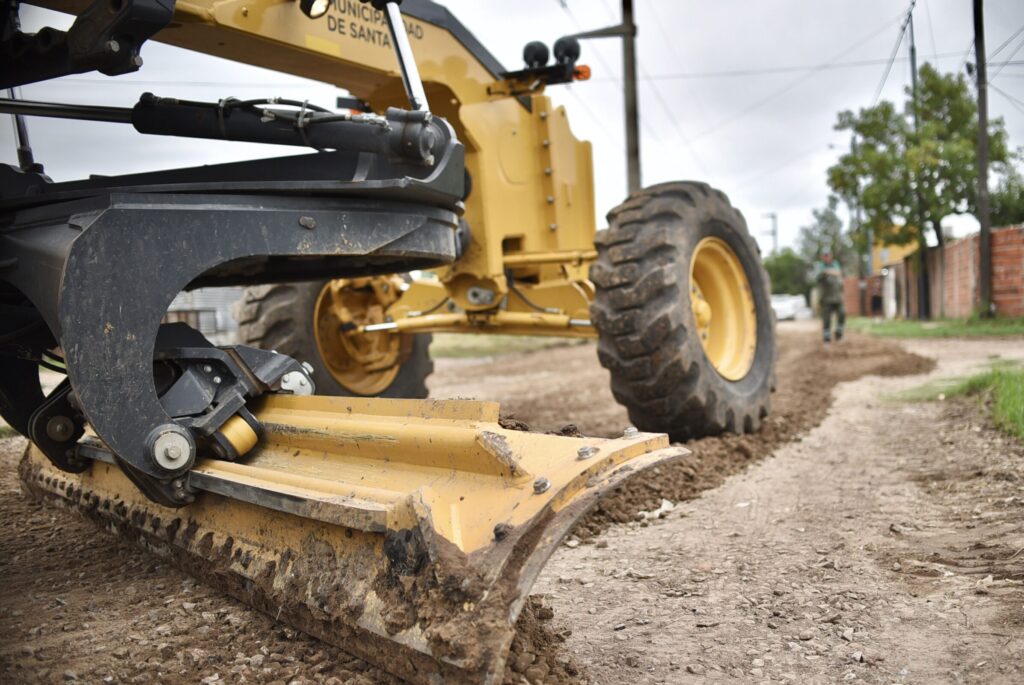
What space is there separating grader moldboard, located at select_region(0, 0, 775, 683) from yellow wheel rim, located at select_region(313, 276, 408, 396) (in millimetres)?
1980

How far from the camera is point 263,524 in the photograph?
270cm

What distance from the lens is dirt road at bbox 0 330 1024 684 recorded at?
242cm

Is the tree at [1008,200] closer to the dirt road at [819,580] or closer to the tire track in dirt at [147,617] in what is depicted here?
the dirt road at [819,580]

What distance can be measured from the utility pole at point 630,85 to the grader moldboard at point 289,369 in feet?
38.2

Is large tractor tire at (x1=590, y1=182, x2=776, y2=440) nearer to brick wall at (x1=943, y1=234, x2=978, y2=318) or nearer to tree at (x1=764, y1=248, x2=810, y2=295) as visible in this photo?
brick wall at (x1=943, y1=234, x2=978, y2=318)

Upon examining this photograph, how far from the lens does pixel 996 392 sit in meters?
6.20

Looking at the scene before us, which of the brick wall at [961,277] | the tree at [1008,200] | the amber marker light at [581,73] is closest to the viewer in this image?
the amber marker light at [581,73]

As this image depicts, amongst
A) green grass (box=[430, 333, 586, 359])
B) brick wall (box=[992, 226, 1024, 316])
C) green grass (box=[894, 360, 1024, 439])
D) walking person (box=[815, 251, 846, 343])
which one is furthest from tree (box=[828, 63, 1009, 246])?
green grass (box=[894, 360, 1024, 439])

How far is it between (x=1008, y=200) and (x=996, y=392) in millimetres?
12402

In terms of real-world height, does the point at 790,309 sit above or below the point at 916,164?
below

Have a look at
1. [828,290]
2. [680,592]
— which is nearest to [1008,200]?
[828,290]

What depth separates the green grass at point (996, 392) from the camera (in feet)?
16.9

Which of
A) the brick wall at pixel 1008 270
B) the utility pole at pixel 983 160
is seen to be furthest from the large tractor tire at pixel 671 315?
the brick wall at pixel 1008 270

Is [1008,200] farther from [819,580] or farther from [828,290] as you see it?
[819,580]
